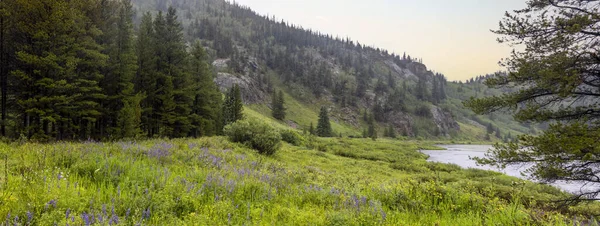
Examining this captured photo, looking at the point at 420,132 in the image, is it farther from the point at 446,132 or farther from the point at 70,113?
the point at 70,113

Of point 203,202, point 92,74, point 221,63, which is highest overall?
point 221,63

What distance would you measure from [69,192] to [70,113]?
2352 cm

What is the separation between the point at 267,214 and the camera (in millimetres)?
4277

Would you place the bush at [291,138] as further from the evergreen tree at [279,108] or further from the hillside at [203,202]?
the evergreen tree at [279,108]

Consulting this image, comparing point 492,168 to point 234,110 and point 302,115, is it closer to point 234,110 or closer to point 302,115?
point 234,110


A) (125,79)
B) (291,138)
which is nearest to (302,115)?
(291,138)

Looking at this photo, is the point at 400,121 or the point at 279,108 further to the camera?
the point at 400,121

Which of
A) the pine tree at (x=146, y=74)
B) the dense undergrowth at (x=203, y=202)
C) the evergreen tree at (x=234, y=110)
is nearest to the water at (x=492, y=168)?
the dense undergrowth at (x=203, y=202)

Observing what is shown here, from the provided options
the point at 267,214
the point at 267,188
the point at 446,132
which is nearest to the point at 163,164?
the point at 267,188

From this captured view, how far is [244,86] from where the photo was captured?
12912 cm

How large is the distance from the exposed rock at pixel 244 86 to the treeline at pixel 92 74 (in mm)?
84276

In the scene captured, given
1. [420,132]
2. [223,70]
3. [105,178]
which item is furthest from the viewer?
[420,132]

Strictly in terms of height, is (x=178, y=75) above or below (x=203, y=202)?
above

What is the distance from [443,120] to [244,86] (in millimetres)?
130309
